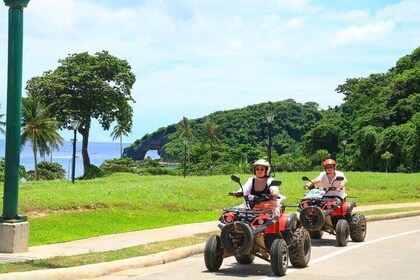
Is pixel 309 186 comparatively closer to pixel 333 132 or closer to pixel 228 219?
pixel 228 219

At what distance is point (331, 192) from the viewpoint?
49.5ft

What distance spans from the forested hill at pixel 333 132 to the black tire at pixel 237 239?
49.6m

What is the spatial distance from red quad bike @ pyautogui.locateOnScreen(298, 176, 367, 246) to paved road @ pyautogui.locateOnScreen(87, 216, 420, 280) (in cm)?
28

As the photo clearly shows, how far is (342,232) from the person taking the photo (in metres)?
14.3

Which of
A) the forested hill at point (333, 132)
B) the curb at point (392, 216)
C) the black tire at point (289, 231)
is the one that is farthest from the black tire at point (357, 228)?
the forested hill at point (333, 132)

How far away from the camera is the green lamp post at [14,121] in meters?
11.6

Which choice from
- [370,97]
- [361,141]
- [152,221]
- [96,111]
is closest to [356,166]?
[361,141]

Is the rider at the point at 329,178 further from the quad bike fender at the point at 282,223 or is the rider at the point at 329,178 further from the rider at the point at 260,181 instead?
the quad bike fender at the point at 282,223

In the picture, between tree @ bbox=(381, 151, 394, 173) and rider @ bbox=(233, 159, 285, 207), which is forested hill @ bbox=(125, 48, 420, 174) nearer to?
tree @ bbox=(381, 151, 394, 173)

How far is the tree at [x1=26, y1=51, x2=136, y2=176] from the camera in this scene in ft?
207

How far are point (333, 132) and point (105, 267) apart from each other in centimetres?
8714

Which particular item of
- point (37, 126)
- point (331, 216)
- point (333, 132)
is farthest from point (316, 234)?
point (333, 132)

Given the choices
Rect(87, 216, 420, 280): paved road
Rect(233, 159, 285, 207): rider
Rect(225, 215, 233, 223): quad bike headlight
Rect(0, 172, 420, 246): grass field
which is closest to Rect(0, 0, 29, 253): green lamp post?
Rect(0, 172, 420, 246): grass field

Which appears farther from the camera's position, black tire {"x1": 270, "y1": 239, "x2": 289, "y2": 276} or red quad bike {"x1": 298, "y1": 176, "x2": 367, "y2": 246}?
red quad bike {"x1": 298, "y1": 176, "x2": 367, "y2": 246}
